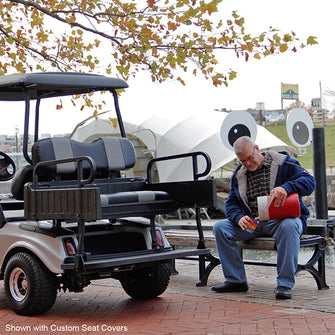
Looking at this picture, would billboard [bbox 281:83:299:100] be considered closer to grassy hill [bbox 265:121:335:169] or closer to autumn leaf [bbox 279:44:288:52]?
grassy hill [bbox 265:121:335:169]

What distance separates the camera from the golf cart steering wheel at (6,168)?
24.6 ft

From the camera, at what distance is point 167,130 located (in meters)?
28.3

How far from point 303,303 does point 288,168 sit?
137 cm

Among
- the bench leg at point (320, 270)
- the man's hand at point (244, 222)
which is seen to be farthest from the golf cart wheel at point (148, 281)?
the bench leg at point (320, 270)

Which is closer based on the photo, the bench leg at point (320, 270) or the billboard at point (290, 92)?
the bench leg at point (320, 270)

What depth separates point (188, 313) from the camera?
6012mm

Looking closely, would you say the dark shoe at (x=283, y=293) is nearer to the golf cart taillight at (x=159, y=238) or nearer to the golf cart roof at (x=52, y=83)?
the golf cart taillight at (x=159, y=238)

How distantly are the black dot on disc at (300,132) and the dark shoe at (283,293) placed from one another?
1413cm

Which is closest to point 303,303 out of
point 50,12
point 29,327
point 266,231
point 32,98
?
point 266,231

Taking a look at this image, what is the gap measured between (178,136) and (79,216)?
73.8ft

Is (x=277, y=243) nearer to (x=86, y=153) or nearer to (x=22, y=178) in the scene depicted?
(x=86, y=153)

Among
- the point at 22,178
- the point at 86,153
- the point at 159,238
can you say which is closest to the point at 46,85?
the point at 86,153

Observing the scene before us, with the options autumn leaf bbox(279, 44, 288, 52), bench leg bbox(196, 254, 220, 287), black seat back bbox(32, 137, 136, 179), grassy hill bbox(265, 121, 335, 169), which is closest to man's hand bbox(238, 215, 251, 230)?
bench leg bbox(196, 254, 220, 287)

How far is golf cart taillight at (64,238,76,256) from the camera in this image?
19.3ft
